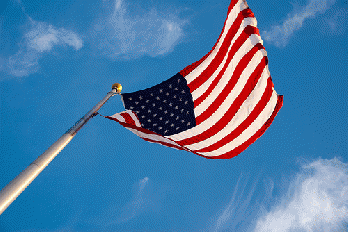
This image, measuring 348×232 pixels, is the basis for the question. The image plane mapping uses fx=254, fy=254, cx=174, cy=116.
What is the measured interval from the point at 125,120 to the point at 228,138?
401cm

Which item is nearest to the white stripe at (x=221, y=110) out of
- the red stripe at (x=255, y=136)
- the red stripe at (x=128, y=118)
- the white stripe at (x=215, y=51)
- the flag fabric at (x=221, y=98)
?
the flag fabric at (x=221, y=98)

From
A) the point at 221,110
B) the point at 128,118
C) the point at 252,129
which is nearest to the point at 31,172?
the point at 128,118

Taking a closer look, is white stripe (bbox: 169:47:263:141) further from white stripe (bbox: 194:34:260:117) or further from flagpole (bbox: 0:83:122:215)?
flagpole (bbox: 0:83:122:215)

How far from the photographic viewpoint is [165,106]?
348 inches

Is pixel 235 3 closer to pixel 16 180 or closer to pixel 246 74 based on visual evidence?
pixel 246 74

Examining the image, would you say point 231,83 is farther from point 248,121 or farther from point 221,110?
point 248,121

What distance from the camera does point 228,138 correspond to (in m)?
9.59

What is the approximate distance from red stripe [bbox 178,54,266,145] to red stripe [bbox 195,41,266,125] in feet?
0.51

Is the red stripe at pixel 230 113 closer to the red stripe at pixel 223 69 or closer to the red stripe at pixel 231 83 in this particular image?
the red stripe at pixel 231 83

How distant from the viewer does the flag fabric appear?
342 inches

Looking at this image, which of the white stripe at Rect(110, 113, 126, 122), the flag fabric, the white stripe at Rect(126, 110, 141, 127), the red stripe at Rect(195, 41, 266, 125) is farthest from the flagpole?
the red stripe at Rect(195, 41, 266, 125)

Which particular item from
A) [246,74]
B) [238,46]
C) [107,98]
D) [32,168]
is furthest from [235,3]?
[32,168]

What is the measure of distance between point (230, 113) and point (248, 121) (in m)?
0.71

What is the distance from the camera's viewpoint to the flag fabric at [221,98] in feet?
28.5
